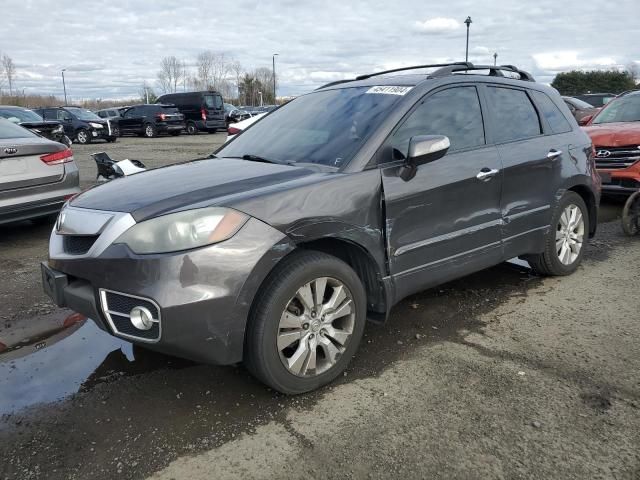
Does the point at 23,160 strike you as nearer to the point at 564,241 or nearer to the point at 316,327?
the point at 316,327

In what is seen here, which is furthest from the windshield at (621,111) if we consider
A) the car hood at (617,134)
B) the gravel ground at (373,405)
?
the gravel ground at (373,405)

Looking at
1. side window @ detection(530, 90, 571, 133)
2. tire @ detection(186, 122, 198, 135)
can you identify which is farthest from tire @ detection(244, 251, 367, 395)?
tire @ detection(186, 122, 198, 135)

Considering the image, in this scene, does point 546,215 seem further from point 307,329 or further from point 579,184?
point 307,329

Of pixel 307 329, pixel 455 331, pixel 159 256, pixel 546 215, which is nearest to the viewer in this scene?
pixel 159 256

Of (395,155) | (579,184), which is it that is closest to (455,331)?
(395,155)

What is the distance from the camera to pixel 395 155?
3.39 m

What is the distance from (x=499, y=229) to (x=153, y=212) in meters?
2.50

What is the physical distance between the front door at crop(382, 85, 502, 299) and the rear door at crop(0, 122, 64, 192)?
4.44 m

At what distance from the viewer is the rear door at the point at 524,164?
412 centimetres

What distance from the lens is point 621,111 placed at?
343 inches

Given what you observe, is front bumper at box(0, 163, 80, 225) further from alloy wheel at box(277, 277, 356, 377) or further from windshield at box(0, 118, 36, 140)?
alloy wheel at box(277, 277, 356, 377)

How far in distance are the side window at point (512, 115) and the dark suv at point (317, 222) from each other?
0.05 feet

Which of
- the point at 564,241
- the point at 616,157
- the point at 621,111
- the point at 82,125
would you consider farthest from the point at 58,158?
the point at 82,125

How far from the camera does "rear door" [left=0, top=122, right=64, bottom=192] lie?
5852mm
